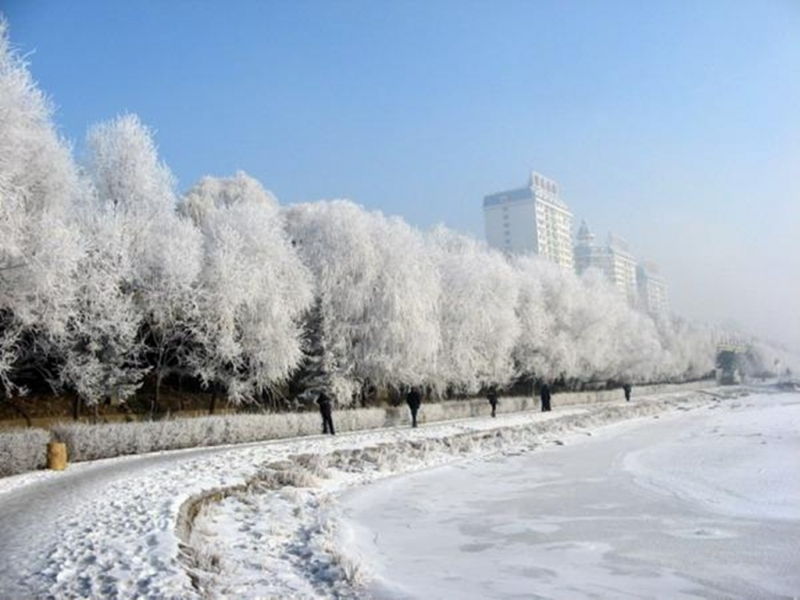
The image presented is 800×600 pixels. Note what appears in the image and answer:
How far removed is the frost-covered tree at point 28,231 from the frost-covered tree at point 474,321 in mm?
25518

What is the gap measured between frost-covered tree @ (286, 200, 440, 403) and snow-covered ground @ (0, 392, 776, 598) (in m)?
15.4

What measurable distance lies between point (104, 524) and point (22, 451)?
8028 millimetres

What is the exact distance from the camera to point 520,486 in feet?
63.0

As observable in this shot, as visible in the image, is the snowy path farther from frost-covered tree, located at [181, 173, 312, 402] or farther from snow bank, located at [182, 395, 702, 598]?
frost-covered tree, located at [181, 173, 312, 402]

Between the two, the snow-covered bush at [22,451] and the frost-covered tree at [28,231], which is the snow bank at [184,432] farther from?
the frost-covered tree at [28,231]

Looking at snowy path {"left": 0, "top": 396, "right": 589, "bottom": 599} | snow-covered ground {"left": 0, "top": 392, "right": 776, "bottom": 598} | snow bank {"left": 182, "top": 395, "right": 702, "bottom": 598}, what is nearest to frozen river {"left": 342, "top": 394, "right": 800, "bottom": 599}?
snow bank {"left": 182, "top": 395, "right": 702, "bottom": 598}

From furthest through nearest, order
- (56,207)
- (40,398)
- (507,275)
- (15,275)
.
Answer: (507,275) < (40,398) < (56,207) < (15,275)

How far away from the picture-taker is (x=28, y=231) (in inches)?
911

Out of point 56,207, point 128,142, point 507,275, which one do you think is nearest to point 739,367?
point 507,275

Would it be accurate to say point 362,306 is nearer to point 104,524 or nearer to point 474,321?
point 474,321

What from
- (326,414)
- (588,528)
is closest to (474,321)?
(326,414)

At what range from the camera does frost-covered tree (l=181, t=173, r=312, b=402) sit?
32.2 m

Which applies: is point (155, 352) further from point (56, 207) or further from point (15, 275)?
point (15, 275)

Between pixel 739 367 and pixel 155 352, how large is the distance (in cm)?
15981
